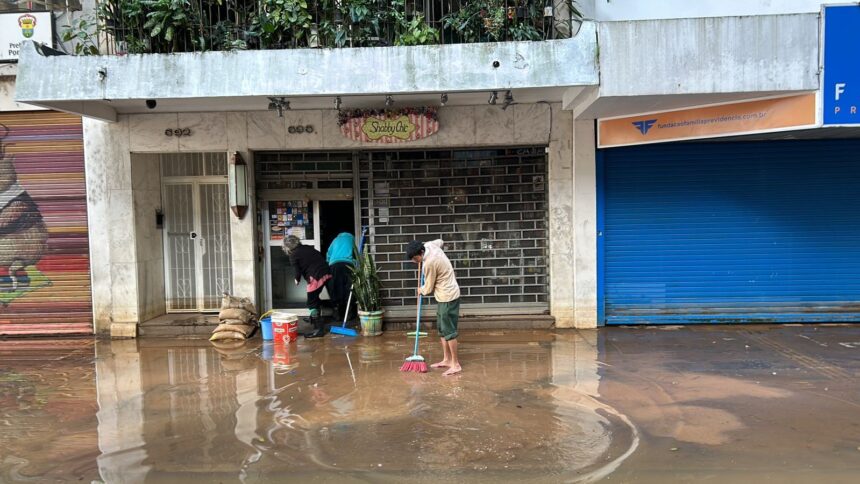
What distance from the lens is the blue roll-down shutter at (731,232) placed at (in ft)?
28.6

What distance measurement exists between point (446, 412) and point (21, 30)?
817 cm

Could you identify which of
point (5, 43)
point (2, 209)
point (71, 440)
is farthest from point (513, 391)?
point (5, 43)

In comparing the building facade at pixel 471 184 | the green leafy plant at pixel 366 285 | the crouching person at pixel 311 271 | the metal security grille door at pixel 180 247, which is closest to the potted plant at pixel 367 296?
the green leafy plant at pixel 366 285

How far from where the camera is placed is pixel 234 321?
8484 millimetres

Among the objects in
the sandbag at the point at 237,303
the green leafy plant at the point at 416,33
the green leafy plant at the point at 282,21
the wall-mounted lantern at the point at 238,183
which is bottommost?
the sandbag at the point at 237,303

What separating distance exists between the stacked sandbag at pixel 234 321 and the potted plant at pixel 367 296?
1564mm

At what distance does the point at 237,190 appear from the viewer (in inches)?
344

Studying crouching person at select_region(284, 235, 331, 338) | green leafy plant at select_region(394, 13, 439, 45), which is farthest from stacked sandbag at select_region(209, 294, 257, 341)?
green leafy plant at select_region(394, 13, 439, 45)

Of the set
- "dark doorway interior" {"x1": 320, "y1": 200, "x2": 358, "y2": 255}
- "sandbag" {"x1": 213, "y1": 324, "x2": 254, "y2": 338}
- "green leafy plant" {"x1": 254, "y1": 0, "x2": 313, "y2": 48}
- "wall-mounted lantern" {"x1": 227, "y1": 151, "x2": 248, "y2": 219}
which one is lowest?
"sandbag" {"x1": 213, "y1": 324, "x2": 254, "y2": 338}

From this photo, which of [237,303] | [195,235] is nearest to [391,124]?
[237,303]

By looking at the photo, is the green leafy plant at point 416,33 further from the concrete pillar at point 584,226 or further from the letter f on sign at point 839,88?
the letter f on sign at point 839,88

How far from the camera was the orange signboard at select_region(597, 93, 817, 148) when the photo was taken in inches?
276

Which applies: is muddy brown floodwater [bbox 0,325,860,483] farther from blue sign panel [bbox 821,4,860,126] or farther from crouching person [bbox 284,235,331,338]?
blue sign panel [bbox 821,4,860,126]

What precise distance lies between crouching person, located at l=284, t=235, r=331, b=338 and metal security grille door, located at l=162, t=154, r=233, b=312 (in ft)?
5.23
